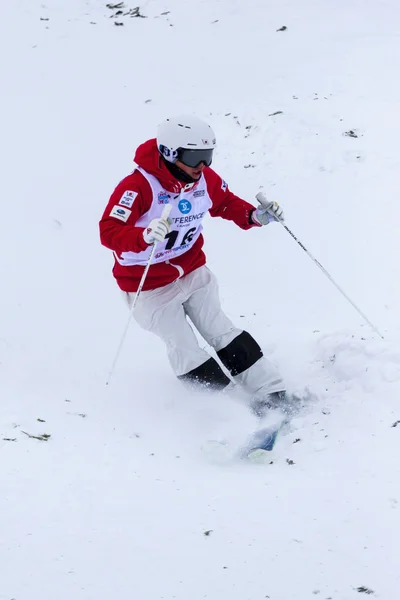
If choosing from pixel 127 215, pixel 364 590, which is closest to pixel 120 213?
pixel 127 215

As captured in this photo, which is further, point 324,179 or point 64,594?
point 324,179

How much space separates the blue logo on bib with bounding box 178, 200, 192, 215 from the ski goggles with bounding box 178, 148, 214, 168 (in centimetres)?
32

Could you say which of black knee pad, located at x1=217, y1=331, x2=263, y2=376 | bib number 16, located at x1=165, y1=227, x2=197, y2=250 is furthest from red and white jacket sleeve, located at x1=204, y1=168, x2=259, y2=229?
black knee pad, located at x1=217, y1=331, x2=263, y2=376

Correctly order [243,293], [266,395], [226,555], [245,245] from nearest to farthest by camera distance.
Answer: [226,555], [266,395], [243,293], [245,245]

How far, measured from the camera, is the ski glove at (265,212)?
5.52 metres

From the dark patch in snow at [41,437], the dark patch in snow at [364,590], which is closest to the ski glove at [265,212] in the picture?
the dark patch in snow at [41,437]

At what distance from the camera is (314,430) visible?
4.79 metres

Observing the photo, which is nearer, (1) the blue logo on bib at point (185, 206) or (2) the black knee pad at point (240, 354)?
(1) the blue logo on bib at point (185, 206)

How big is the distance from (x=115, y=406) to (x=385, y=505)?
7.68 ft

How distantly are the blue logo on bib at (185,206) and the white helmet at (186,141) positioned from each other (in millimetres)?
329

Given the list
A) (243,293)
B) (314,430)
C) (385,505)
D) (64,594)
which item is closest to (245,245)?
(243,293)

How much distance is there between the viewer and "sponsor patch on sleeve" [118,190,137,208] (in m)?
4.80

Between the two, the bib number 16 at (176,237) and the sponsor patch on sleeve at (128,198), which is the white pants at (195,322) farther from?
the sponsor patch on sleeve at (128,198)

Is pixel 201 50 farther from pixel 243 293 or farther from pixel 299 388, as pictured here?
pixel 299 388
